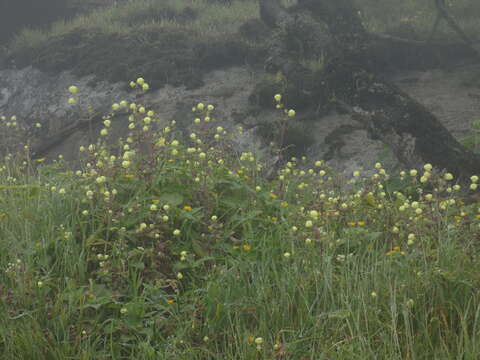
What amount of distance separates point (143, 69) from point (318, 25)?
11.5ft

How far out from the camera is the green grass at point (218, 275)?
305 cm

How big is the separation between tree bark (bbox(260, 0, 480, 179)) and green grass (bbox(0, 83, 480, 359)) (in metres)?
2.41

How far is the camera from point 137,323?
3.20 m

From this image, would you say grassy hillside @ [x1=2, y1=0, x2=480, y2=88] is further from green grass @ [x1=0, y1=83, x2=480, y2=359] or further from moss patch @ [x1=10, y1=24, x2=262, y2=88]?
green grass @ [x1=0, y1=83, x2=480, y2=359]

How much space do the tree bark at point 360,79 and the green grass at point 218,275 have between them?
2.41 m

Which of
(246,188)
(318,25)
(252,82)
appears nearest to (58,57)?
(252,82)

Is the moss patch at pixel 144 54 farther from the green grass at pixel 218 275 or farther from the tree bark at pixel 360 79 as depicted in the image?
the green grass at pixel 218 275

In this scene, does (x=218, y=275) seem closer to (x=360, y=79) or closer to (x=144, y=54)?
(x=360, y=79)

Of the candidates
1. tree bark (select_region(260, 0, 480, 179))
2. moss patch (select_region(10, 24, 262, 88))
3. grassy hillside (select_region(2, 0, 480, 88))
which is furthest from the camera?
grassy hillside (select_region(2, 0, 480, 88))

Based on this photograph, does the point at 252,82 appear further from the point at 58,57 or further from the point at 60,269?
the point at 60,269

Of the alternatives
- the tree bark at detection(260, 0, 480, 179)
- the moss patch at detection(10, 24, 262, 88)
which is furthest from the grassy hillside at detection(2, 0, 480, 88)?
the tree bark at detection(260, 0, 480, 179)

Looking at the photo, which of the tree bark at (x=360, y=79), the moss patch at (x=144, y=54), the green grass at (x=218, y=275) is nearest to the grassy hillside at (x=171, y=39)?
the moss patch at (x=144, y=54)

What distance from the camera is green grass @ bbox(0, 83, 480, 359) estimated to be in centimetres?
305

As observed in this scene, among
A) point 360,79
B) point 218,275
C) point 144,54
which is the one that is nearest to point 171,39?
point 144,54
